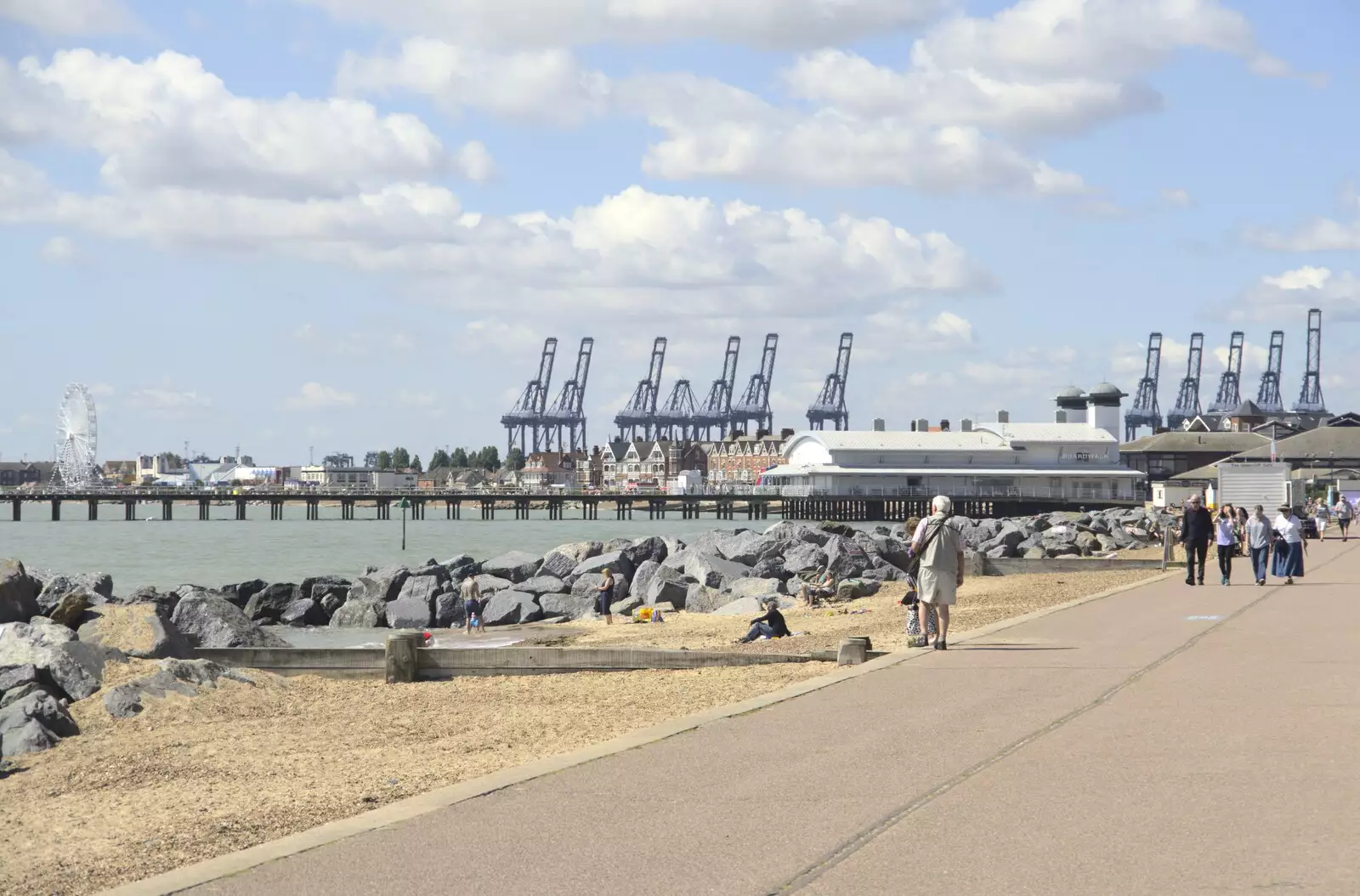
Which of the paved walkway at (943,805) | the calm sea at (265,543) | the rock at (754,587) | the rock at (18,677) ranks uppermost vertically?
the paved walkway at (943,805)

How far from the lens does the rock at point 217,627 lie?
22406mm

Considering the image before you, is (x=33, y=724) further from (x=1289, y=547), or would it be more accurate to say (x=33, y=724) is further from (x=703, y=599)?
(x=1289, y=547)

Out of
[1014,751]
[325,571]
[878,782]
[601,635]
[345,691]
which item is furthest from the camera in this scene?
[325,571]

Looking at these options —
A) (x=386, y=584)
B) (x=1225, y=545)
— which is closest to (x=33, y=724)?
(x=1225, y=545)

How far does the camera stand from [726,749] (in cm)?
977

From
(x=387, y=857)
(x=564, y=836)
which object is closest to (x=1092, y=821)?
(x=564, y=836)

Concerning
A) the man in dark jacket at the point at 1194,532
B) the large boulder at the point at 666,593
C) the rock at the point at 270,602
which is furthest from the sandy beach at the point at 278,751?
the rock at the point at 270,602

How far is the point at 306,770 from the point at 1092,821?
6012mm

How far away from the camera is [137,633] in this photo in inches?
747

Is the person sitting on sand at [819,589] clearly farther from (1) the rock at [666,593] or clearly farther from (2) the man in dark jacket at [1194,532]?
(2) the man in dark jacket at [1194,532]

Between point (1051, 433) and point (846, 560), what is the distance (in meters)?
87.8

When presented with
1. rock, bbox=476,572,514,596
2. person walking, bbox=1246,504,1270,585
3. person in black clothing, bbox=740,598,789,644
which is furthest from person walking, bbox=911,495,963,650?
rock, bbox=476,572,514,596

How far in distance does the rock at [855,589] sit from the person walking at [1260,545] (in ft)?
24.0

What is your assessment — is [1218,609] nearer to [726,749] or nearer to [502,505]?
[726,749]
